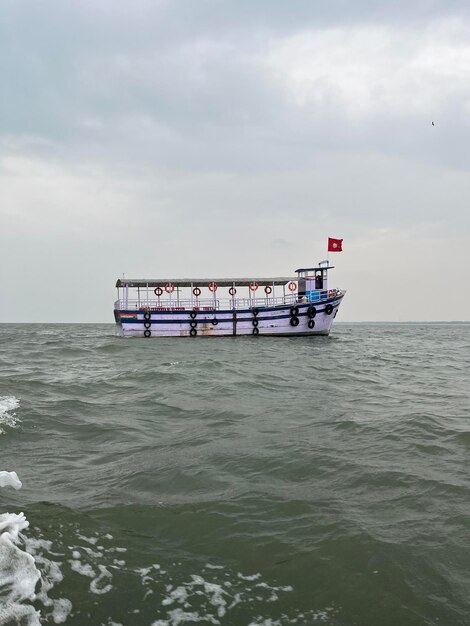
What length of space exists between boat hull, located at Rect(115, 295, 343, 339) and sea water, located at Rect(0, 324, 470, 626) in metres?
23.5

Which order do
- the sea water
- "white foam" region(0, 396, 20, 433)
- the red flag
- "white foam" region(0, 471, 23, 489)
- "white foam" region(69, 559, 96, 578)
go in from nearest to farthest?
the sea water < "white foam" region(69, 559, 96, 578) < "white foam" region(0, 471, 23, 489) < "white foam" region(0, 396, 20, 433) < the red flag

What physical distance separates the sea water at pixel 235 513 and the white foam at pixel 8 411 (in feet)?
0.23

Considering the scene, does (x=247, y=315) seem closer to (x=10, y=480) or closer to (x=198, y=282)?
(x=198, y=282)

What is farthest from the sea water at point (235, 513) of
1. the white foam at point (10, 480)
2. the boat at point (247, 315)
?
the boat at point (247, 315)

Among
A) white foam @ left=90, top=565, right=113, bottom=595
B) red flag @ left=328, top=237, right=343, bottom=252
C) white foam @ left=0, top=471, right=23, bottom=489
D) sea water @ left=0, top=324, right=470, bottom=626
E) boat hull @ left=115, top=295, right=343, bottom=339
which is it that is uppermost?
red flag @ left=328, top=237, right=343, bottom=252

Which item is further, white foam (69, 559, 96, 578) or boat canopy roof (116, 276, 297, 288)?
boat canopy roof (116, 276, 297, 288)

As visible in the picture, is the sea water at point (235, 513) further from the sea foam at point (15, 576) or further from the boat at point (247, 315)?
the boat at point (247, 315)

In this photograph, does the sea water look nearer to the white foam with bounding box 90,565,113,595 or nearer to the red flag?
the white foam with bounding box 90,565,113,595

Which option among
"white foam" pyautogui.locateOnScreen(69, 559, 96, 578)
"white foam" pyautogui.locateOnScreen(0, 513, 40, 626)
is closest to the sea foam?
"white foam" pyautogui.locateOnScreen(0, 513, 40, 626)

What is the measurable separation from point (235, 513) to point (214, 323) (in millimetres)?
28770

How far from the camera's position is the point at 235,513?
12.4ft

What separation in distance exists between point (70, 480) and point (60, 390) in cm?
600

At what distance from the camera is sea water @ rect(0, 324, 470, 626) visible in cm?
257

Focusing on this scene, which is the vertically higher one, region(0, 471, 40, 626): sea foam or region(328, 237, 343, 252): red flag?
region(328, 237, 343, 252): red flag
